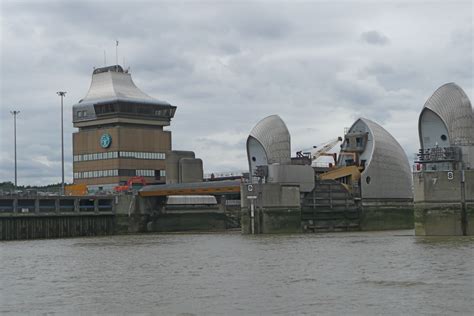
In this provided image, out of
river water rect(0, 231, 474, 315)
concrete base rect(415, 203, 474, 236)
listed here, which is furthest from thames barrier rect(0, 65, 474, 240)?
river water rect(0, 231, 474, 315)

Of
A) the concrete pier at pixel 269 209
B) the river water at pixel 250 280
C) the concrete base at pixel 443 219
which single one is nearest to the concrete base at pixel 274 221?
the concrete pier at pixel 269 209

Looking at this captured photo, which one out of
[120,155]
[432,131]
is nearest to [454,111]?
[432,131]

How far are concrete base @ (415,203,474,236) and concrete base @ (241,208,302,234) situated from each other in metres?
22.1

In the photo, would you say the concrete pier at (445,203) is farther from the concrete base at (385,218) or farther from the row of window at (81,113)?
the row of window at (81,113)

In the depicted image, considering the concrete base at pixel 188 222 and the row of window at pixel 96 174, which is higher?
the row of window at pixel 96 174

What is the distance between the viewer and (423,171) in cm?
7438

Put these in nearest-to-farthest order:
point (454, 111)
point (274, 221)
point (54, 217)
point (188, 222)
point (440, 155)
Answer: point (440, 155)
point (454, 111)
point (274, 221)
point (54, 217)
point (188, 222)

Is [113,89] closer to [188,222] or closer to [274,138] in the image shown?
[188,222]

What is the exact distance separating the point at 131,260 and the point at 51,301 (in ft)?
64.5

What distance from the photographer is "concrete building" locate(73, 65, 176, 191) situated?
14125cm

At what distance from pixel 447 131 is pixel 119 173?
70658 mm

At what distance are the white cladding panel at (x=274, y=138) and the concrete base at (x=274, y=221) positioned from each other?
666 cm

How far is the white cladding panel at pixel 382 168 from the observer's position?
104m

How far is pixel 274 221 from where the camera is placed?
93.0 metres
